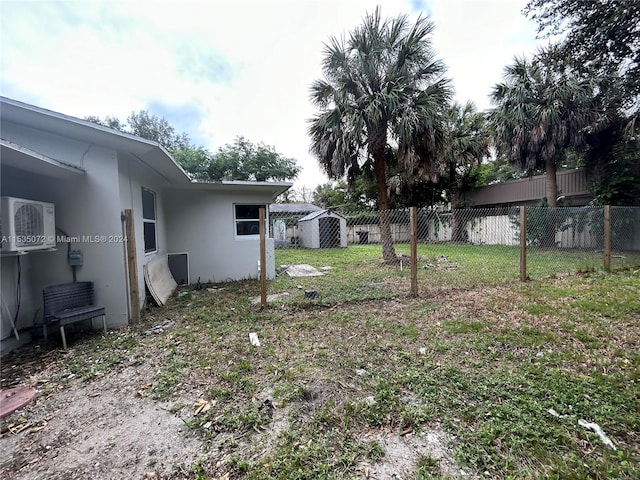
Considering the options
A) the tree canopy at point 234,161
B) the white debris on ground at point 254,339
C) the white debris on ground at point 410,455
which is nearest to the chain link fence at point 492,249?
the white debris on ground at point 254,339

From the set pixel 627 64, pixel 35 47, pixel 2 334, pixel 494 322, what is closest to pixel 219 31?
pixel 35 47

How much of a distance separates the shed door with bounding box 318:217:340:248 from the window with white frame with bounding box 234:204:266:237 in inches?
326

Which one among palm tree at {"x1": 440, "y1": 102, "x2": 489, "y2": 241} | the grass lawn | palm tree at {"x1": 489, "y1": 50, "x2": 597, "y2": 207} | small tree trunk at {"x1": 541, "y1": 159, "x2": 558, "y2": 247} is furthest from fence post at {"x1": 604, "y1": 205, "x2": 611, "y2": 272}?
palm tree at {"x1": 440, "y1": 102, "x2": 489, "y2": 241}

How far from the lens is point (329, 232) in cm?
1583

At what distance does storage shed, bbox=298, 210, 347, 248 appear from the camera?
15500 mm

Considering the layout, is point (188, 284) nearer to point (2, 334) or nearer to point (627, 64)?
point (2, 334)

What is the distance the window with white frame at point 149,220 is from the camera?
5.32m

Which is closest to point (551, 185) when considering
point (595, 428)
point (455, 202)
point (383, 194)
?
point (455, 202)

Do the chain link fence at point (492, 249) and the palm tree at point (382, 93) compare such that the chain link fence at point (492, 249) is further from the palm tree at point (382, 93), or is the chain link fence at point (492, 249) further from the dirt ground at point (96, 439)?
the dirt ground at point (96, 439)

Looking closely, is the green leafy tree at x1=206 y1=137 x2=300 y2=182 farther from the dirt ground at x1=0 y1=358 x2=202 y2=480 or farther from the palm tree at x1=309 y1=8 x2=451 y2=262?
the dirt ground at x1=0 y1=358 x2=202 y2=480

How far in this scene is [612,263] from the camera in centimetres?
713

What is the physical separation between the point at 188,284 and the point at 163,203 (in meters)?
2.00

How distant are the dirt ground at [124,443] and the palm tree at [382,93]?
20.1 ft

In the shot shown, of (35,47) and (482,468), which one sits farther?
(35,47)
